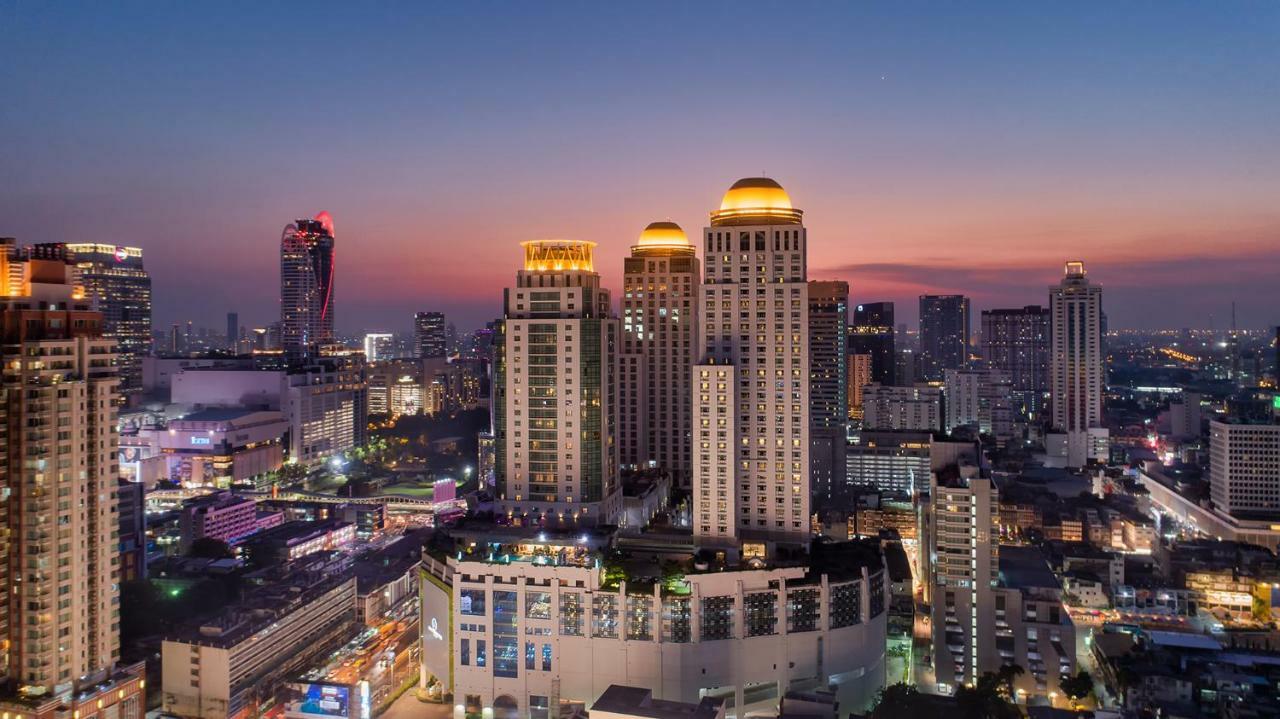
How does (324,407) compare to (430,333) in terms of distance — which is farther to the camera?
(430,333)

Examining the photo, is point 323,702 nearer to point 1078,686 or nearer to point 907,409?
point 1078,686

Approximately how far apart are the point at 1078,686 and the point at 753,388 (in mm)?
19154

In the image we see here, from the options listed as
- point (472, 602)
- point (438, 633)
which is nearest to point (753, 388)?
point (472, 602)

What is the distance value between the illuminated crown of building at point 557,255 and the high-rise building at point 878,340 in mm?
82435

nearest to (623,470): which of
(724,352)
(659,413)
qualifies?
(659,413)

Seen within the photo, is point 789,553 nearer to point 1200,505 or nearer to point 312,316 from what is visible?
point 1200,505

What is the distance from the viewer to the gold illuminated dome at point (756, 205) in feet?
144

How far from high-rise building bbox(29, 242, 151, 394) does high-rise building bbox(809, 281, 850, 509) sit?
87754 mm

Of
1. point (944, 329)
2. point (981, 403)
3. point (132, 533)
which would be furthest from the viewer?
point (944, 329)

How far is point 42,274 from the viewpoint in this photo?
1335 inches

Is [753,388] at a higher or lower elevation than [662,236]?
lower

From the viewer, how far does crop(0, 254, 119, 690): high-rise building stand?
105 ft

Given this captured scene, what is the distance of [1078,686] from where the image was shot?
36594mm

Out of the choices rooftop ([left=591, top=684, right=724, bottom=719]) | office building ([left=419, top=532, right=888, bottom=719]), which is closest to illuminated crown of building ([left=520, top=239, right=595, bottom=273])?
office building ([left=419, top=532, right=888, bottom=719])
